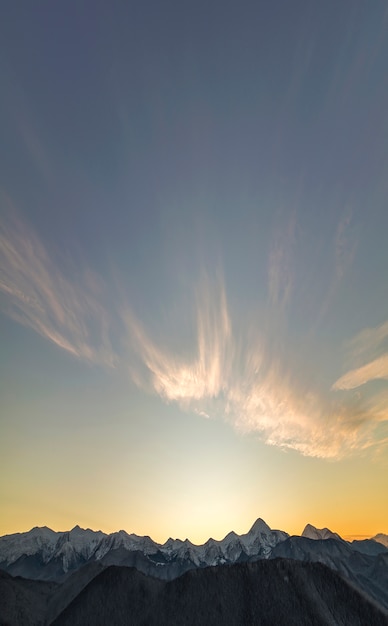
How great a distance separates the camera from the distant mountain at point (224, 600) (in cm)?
8050

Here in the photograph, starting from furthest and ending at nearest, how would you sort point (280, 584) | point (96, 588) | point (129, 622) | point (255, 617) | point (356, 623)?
point (96, 588), point (129, 622), point (280, 584), point (255, 617), point (356, 623)

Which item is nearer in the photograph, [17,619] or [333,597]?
[333,597]

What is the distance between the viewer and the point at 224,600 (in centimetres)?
9088

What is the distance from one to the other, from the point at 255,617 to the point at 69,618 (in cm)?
5129

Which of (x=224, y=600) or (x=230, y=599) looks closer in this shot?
(x=230, y=599)

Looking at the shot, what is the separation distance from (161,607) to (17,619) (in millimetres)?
46639

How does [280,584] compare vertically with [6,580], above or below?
below

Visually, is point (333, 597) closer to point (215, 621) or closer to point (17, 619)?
point (215, 621)

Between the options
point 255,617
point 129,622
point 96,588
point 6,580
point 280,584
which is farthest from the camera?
point 6,580

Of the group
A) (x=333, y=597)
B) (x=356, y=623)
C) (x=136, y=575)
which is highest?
(x=136, y=575)

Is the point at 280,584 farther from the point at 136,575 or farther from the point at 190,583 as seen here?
the point at 136,575

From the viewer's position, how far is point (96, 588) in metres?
106

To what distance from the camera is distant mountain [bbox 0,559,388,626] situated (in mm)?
80500

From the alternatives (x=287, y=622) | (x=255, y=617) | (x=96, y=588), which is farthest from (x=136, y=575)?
(x=287, y=622)
